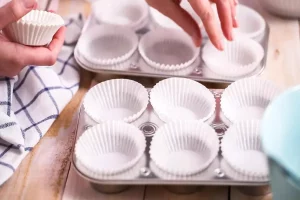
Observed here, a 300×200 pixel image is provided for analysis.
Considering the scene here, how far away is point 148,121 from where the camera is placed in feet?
2.20

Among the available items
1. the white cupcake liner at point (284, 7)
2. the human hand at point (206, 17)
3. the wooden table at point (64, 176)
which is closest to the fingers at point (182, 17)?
the human hand at point (206, 17)

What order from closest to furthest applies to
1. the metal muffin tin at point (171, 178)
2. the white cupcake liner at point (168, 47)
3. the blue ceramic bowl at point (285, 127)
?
the blue ceramic bowl at point (285, 127), the metal muffin tin at point (171, 178), the white cupcake liner at point (168, 47)

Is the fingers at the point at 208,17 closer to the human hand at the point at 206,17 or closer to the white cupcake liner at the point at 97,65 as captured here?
the human hand at the point at 206,17

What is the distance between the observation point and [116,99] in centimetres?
72

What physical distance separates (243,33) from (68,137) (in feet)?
1.23

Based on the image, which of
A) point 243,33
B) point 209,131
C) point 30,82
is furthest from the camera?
point 243,33

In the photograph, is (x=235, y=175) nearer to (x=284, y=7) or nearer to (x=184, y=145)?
(x=184, y=145)

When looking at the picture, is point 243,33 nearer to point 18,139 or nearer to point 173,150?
point 173,150

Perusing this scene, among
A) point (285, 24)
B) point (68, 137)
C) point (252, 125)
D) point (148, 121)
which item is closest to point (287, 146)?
point (252, 125)

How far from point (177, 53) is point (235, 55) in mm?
100

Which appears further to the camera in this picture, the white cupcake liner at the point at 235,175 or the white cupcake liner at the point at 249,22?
the white cupcake liner at the point at 249,22

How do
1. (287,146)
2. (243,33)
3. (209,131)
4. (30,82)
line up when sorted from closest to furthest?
(287,146) < (209,131) < (30,82) < (243,33)

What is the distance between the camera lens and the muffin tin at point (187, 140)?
1.90 ft

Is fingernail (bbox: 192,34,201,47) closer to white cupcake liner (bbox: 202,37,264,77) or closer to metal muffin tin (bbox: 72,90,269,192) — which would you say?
white cupcake liner (bbox: 202,37,264,77)
